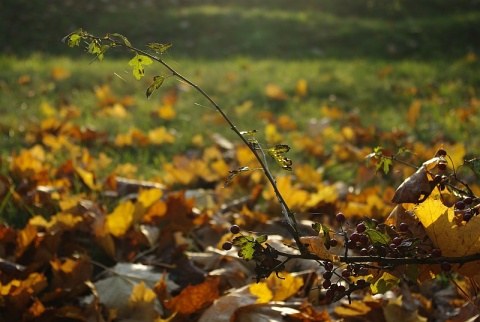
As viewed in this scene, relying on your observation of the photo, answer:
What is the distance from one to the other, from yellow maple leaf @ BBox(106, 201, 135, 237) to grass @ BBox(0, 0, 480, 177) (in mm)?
431

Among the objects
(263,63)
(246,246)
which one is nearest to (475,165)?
(246,246)

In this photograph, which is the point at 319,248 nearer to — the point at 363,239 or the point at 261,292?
the point at 363,239

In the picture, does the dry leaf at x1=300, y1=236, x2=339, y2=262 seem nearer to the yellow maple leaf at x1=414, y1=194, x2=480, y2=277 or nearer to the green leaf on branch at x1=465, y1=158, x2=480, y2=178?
the yellow maple leaf at x1=414, y1=194, x2=480, y2=277

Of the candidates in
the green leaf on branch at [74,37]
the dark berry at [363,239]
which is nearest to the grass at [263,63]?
the green leaf on branch at [74,37]

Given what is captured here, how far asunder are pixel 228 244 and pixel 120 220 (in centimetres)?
87

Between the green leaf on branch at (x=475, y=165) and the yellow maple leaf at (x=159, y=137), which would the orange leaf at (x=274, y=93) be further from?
the green leaf on branch at (x=475, y=165)

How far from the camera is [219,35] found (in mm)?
8461

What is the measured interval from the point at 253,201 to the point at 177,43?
20.4 ft

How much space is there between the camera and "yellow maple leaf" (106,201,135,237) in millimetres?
1803

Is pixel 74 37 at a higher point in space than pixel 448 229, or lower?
higher

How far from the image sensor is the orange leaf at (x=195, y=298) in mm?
1438

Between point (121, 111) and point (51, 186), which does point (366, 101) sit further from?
point (51, 186)

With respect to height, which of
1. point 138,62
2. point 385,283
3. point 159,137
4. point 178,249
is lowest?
point 159,137

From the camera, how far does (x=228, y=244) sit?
1.02m
